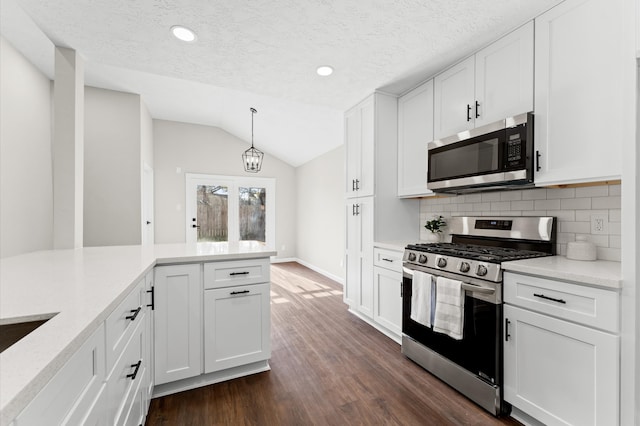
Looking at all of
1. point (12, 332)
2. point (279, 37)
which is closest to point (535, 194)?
point (279, 37)

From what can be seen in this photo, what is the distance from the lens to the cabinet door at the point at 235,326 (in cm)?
194

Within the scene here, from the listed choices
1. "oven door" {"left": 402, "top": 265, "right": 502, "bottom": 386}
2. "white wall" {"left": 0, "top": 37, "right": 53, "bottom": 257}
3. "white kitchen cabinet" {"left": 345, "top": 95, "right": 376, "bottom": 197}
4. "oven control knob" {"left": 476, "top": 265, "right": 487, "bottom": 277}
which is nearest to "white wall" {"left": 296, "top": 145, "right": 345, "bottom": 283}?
"white kitchen cabinet" {"left": 345, "top": 95, "right": 376, "bottom": 197}

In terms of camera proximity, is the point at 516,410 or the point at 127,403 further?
the point at 516,410

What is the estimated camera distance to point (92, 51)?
2326 millimetres

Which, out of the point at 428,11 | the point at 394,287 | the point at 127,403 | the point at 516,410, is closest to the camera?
the point at 127,403

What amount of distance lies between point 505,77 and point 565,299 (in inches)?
60.4

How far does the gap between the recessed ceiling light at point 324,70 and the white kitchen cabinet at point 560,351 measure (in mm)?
2128

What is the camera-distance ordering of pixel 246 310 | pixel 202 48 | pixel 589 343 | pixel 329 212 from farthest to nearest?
pixel 329 212 < pixel 202 48 < pixel 246 310 < pixel 589 343

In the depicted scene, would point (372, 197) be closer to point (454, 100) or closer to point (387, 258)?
point (387, 258)

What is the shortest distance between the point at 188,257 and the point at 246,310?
1.85 ft

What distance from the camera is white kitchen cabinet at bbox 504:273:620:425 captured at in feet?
4.26

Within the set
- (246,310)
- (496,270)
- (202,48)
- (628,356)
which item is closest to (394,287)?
(496,270)

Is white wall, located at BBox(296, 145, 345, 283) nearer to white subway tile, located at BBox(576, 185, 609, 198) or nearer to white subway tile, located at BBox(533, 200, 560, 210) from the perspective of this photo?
white subway tile, located at BBox(533, 200, 560, 210)

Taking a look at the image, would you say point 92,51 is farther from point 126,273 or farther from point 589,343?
point 589,343
